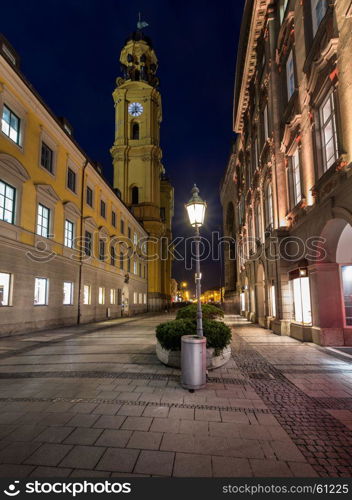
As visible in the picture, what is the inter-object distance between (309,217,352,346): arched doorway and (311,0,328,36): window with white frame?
833 centimetres

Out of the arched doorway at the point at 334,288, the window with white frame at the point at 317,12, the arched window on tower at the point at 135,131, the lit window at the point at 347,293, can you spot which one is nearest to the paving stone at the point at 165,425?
the arched doorway at the point at 334,288

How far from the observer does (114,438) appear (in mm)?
4074

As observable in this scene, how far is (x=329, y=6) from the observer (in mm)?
10391

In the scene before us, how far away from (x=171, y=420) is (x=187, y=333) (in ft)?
11.8

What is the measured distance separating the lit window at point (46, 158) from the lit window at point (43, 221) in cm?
259

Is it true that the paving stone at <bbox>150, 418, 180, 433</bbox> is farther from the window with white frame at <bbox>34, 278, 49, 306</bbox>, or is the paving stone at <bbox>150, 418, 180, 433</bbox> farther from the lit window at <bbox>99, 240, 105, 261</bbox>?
the lit window at <bbox>99, 240, 105, 261</bbox>

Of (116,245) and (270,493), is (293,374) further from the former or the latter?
(116,245)

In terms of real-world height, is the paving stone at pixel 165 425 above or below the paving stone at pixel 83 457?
below

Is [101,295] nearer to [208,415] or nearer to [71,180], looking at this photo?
[71,180]

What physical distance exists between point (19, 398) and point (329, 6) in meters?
14.6

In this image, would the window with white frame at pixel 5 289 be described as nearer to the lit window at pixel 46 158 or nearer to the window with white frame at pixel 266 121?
the lit window at pixel 46 158

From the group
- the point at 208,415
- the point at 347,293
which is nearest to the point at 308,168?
the point at 347,293

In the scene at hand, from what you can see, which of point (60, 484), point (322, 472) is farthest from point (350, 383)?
point (60, 484)

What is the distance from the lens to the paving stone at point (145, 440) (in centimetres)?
386
